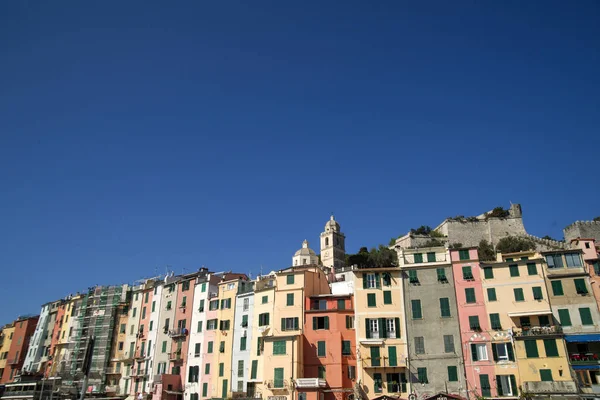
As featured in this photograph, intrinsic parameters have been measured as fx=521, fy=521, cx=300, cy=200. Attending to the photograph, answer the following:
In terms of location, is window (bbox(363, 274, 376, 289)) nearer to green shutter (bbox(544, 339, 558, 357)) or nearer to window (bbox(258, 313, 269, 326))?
window (bbox(258, 313, 269, 326))

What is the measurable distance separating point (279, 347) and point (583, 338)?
29132 mm

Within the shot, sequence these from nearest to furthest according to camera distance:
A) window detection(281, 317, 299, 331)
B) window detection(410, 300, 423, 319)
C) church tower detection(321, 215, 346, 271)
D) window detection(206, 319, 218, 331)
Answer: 1. window detection(410, 300, 423, 319)
2. window detection(281, 317, 299, 331)
3. window detection(206, 319, 218, 331)
4. church tower detection(321, 215, 346, 271)

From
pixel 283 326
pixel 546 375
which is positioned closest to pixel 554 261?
pixel 546 375

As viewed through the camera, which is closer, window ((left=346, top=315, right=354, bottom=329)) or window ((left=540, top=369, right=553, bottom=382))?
window ((left=540, top=369, right=553, bottom=382))

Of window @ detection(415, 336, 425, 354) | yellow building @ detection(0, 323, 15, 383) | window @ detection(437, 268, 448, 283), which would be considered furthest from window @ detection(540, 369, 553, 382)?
yellow building @ detection(0, 323, 15, 383)

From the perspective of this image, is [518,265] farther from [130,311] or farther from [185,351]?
[130,311]

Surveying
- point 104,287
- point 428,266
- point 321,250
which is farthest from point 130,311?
point 321,250

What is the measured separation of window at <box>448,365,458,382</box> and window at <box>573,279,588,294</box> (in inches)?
536

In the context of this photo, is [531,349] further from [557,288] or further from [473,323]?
[557,288]

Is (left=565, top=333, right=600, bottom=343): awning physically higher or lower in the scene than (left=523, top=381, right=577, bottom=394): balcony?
higher

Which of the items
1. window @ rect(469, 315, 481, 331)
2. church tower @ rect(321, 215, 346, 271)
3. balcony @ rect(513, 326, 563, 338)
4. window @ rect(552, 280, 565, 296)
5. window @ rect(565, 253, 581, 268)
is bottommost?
balcony @ rect(513, 326, 563, 338)

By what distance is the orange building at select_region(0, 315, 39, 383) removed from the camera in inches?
3652

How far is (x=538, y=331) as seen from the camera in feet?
155

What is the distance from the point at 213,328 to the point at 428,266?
28.0 m
